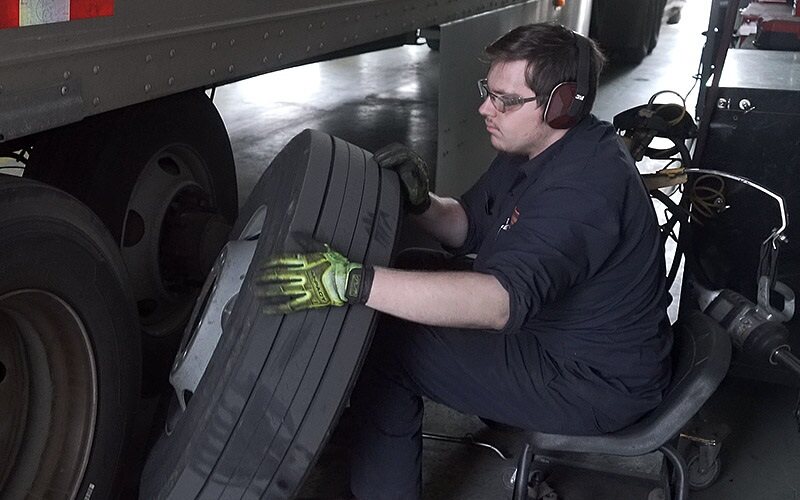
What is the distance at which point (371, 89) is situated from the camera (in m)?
8.59

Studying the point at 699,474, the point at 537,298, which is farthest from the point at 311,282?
the point at 699,474

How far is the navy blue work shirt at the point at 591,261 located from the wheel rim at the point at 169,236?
975mm

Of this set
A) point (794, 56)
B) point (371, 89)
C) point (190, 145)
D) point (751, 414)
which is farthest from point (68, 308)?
point (371, 89)

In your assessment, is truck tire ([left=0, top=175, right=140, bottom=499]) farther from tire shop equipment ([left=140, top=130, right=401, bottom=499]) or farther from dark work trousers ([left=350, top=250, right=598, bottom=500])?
dark work trousers ([left=350, top=250, right=598, bottom=500])

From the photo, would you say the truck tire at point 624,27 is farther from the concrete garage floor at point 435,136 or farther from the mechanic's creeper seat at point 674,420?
the mechanic's creeper seat at point 674,420

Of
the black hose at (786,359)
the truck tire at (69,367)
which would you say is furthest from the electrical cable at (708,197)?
the truck tire at (69,367)

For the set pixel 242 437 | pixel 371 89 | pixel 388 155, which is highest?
pixel 388 155

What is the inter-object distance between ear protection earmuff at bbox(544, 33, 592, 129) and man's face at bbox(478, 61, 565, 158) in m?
0.03

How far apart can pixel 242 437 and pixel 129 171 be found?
A: 1074 millimetres

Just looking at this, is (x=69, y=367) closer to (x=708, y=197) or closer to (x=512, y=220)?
(x=512, y=220)

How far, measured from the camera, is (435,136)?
22.3 feet

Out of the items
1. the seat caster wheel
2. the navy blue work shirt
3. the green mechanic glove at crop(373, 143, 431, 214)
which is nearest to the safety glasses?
the navy blue work shirt

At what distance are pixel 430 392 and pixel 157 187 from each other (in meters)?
1.09

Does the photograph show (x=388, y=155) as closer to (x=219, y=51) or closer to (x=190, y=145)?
(x=219, y=51)
